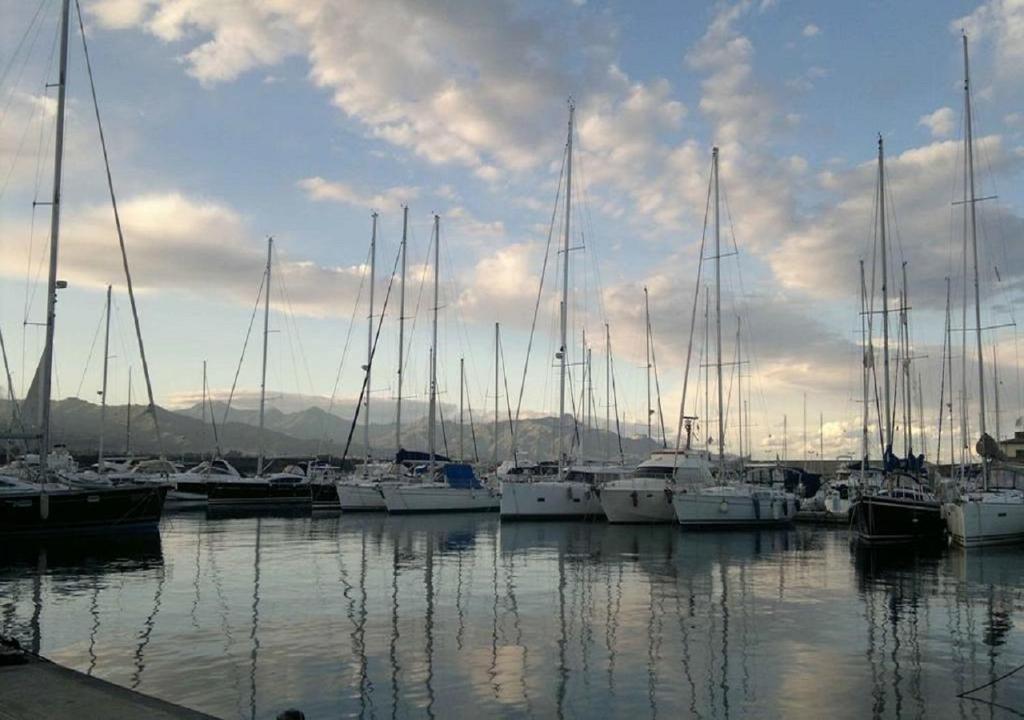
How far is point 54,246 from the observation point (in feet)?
111

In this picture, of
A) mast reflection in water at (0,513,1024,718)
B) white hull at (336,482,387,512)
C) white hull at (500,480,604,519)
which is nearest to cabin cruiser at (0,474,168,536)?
mast reflection in water at (0,513,1024,718)

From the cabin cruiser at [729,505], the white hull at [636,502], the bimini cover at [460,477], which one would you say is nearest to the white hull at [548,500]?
the white hull at [636,502]

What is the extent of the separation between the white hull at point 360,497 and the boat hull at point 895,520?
102ft

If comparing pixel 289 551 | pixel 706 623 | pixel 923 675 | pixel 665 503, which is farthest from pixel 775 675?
pixel 665 503

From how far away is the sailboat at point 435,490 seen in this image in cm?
5584

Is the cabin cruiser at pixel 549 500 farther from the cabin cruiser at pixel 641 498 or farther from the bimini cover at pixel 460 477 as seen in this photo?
the bimini cover at pixel 460 477

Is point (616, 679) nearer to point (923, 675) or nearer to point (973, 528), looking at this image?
point (923, 675)

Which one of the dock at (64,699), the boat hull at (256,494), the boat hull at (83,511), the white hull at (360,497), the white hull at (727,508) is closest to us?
the dock at (64,699)

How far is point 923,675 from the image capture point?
14273 mm

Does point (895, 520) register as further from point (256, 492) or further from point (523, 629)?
point (256, 492)

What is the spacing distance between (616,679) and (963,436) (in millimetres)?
37735

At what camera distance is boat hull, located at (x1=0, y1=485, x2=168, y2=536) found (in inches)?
1281

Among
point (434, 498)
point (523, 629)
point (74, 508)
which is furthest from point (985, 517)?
point (74, 508)

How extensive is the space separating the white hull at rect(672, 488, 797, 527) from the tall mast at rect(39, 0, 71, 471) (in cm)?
2878
